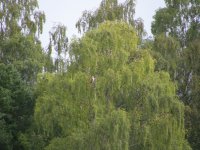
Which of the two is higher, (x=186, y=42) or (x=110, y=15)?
(x=110, y=15)

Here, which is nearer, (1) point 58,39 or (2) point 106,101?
(2) point 106,101

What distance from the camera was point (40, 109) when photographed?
18812 millimetres

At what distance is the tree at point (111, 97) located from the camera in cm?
1753

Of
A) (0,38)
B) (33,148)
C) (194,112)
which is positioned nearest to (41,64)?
(0,38)

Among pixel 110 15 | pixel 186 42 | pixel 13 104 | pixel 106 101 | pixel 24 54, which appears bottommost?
pixel 106 101

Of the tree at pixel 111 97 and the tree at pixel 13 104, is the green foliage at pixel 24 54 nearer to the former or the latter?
the tree at pixel 13 104

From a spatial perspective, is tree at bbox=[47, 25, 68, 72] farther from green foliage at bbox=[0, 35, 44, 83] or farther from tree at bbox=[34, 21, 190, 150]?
tree at bbox=[34, 21, 190, 150]

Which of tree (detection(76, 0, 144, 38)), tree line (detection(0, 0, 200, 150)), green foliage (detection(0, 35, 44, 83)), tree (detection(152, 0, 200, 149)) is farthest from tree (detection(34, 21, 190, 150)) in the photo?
green foliage (detection(0, 35, 44, 83))

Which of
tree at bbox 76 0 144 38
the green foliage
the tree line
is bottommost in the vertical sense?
the tree line

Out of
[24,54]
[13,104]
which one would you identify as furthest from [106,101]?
[24,54]

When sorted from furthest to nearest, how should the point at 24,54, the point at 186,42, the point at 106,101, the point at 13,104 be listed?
the point at 186,42 < the point at 24,54 < the point at 13,104 < the point at 106,101

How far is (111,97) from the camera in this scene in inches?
704

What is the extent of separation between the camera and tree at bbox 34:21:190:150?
17531 millimetres

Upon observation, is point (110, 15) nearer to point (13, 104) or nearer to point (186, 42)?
point (186, 42)
